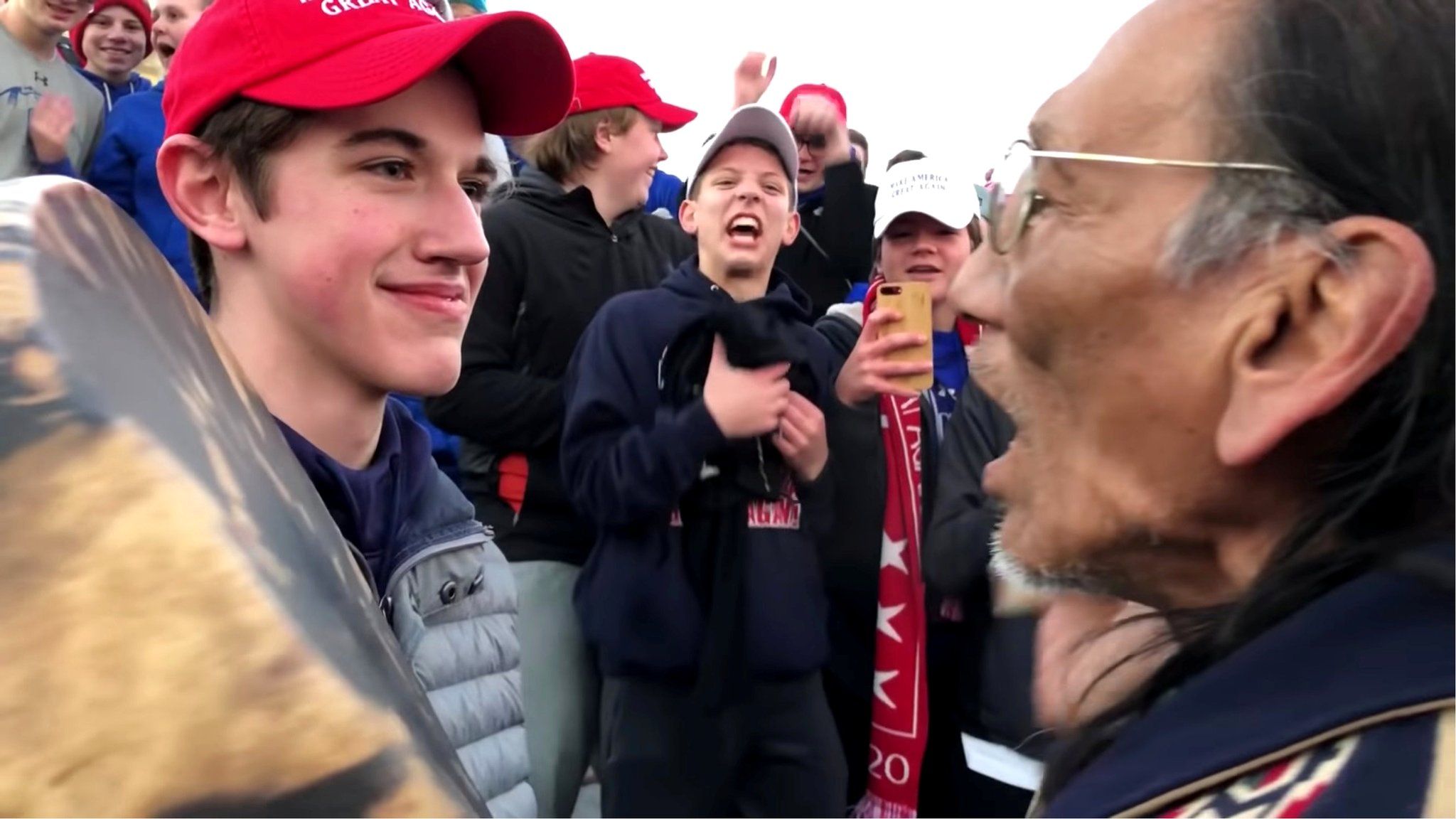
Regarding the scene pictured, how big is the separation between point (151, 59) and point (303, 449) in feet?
18.0

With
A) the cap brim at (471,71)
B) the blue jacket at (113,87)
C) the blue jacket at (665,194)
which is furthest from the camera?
the blue jacket at (665,194)

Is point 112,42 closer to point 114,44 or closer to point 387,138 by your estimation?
point 114,44

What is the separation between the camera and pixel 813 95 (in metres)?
4.36

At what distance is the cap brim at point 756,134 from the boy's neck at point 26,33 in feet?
8.54

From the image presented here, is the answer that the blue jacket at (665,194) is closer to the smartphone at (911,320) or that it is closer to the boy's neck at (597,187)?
the boy's neck at (597,187)

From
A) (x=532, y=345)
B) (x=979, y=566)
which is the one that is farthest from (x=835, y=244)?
(x=979, y=566)

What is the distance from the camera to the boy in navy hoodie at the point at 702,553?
2766 millimetres

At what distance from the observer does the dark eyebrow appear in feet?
4.74

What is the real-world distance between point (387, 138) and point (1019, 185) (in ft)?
2.42

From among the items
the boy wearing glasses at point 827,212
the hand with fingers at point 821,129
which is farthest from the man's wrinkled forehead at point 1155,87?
the hand with fingers at point 821,129

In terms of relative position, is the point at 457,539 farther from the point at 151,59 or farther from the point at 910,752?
the point at 151,59

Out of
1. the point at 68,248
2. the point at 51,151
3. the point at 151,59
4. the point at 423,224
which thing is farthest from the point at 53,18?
the point at 68,248

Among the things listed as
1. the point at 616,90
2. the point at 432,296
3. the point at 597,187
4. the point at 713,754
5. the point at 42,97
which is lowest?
the point at 713,754

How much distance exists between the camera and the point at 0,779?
55 cm
